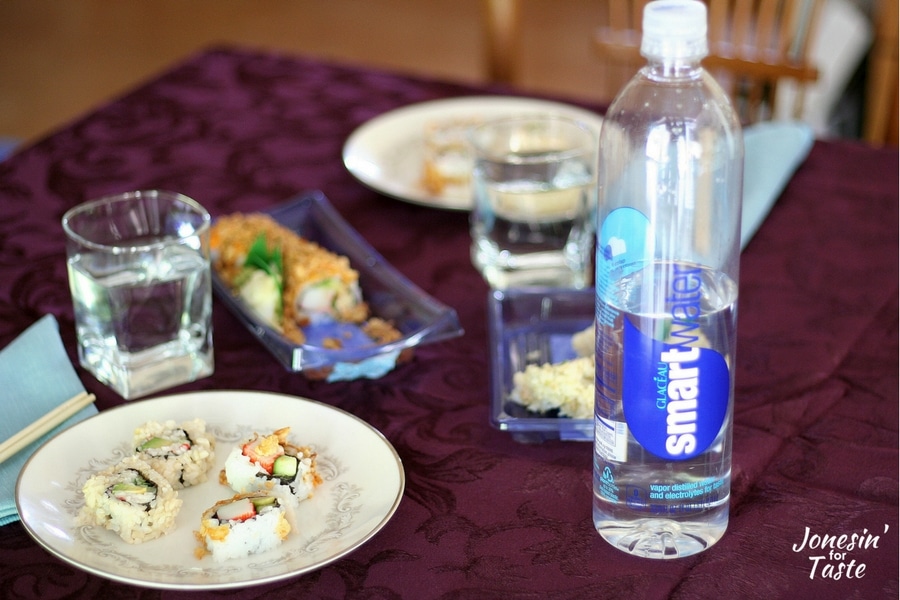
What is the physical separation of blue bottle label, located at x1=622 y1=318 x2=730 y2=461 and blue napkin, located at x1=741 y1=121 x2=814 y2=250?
20.9 inches

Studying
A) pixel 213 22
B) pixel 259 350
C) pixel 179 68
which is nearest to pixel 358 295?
pixel 259 350

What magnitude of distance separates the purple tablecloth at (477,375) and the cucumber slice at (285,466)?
0.24 ft

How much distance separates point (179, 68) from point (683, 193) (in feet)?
3.84

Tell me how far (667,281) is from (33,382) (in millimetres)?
557

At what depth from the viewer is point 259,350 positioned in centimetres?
97

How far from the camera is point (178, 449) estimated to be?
766 millimetres

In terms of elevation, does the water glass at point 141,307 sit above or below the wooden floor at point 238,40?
above

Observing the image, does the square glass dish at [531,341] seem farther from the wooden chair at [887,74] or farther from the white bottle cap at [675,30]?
the wooden chair at [887,74]

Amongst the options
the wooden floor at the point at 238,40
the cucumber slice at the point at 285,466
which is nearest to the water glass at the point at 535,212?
the cucumber slice at the point at 285,466

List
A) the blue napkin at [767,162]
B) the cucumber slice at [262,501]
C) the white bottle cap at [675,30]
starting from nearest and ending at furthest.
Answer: the white bottle cap at [675,30]
the cucumber slice at [262,501]
the blue napkin at [767,162]

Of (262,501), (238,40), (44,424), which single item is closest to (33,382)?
(44,424)

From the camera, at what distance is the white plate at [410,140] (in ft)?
4.09

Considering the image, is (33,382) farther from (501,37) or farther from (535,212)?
(501,37)

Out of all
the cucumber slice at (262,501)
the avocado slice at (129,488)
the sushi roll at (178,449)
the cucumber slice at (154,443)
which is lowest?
the sushi roll at (178,449)
